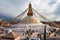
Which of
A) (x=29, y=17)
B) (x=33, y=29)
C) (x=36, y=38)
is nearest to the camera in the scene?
(x=36, y=38)

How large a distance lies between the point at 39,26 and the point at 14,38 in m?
8.48

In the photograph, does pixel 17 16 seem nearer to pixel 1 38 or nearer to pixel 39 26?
pixel 39 26

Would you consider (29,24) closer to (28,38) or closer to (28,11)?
(28,11)

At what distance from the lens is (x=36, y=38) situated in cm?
2778

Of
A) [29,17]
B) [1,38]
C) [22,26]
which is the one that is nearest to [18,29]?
[22,26]

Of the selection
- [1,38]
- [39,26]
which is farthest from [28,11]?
[1,38]

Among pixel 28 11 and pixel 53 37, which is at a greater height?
pixel 28 11

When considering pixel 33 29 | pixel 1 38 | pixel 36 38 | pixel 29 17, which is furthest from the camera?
pixel 29 17

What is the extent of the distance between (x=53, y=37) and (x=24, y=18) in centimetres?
1079

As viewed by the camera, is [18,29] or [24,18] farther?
[24,18]

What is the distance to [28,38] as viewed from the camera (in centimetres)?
2812

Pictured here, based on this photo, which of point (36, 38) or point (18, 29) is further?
point (18, 29)

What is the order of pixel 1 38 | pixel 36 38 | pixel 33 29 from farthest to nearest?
pixel 33 29, pixel 1 38, pixel 36 38

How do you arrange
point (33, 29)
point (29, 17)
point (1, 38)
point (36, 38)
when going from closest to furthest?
point (36, 38)
point (1, 38)
point (33, 29)
point (29, 17)
